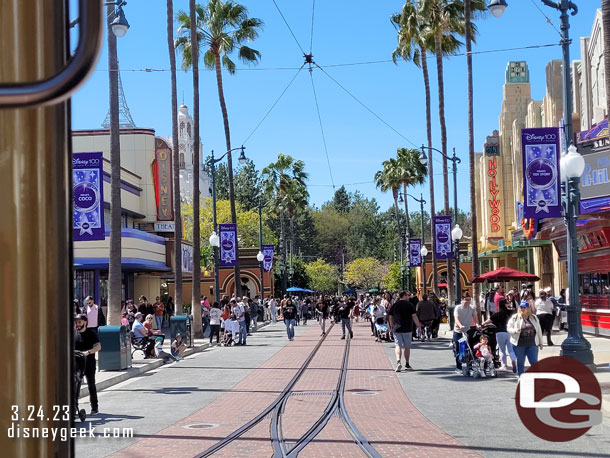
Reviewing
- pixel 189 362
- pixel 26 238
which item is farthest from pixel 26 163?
pixel 189 362

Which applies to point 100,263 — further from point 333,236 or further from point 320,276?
point 333,236

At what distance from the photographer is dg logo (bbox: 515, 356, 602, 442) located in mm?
10617

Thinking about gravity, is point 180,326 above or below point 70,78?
below

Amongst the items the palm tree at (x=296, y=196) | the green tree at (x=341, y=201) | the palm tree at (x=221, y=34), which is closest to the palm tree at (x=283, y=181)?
the palm tree at (x=296, y=196)

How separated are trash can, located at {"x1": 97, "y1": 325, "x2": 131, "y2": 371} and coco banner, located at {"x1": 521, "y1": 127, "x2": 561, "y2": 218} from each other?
10898 mm

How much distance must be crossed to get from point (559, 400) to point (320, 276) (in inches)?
4200

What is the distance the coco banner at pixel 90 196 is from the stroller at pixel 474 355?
29.4 feet

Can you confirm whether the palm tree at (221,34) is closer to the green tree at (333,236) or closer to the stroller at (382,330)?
the stroller at (382,330)

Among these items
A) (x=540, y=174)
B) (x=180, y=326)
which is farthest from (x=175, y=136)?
(x=540, y=174)

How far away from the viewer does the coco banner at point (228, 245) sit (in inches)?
1550

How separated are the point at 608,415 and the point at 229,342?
2137 cm

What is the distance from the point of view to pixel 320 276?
391ft

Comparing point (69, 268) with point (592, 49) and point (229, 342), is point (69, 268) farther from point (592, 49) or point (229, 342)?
point (592, 49)

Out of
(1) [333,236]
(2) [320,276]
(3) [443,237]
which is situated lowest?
(2) [320,276]
